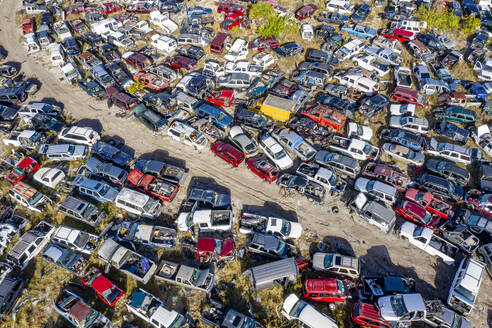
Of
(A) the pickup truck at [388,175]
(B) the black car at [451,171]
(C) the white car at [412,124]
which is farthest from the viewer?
(C) the white car at [412,124]

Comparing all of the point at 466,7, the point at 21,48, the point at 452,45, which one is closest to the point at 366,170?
the point at 452,45

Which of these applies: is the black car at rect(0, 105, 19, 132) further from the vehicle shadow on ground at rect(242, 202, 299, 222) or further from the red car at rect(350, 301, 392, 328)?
the red car at rect(350, 301, 392, 328)

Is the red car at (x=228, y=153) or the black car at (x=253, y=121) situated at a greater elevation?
the black car at (x=253, y=121)

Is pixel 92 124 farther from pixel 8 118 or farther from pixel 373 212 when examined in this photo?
pixel 373 212

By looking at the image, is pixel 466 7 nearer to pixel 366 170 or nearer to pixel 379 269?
pixel 366 170

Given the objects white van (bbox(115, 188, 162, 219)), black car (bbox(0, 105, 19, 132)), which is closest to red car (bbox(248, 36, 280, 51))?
white van (bbox(115, 188, 162, 219))

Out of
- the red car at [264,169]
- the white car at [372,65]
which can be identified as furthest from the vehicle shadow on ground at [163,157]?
the white car at [372,65]

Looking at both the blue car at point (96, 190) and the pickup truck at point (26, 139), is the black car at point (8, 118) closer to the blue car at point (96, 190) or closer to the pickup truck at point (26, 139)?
the pickup truck at point (26, 139)
